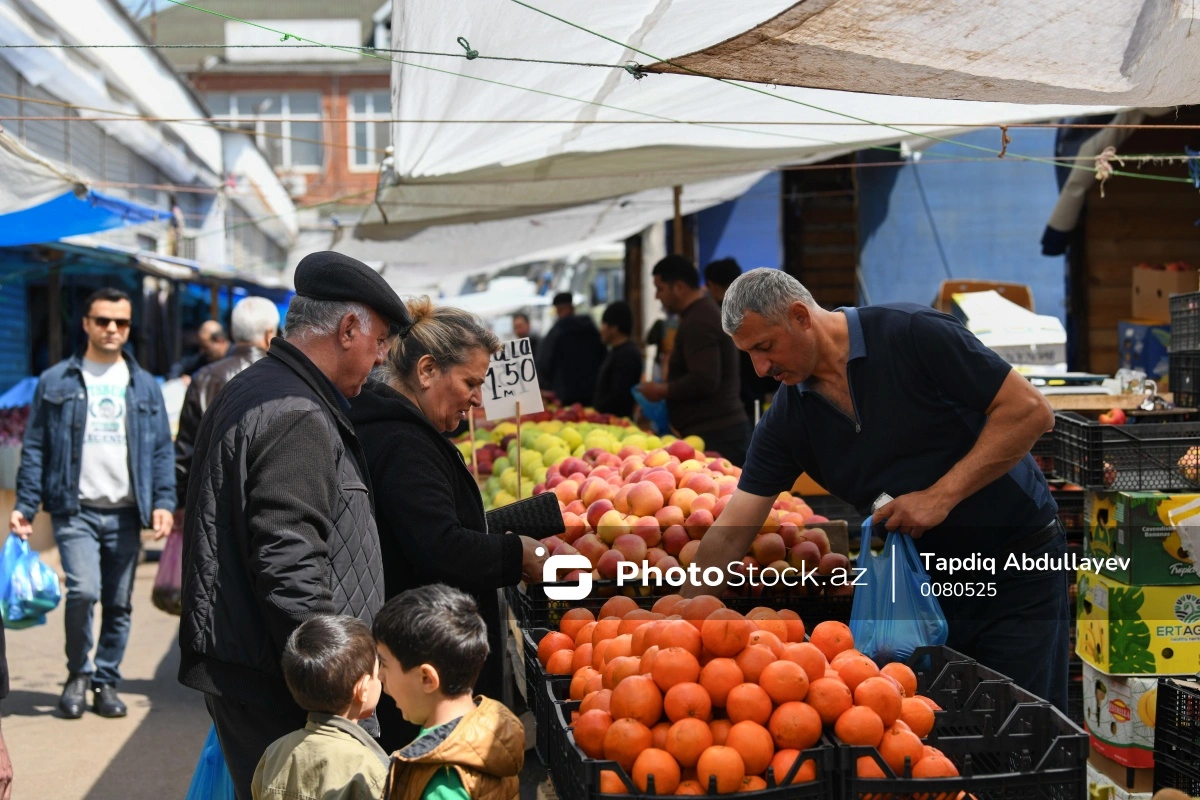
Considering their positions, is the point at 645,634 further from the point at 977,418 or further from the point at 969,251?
the point at 969,251

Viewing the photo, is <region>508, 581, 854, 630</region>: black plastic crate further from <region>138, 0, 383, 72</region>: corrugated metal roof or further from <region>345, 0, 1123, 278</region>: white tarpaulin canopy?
<region>138, 0, 383, 72</region>: corrugated metal roof

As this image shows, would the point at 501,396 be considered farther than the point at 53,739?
No

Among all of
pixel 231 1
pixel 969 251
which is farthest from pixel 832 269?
pixel 231 1

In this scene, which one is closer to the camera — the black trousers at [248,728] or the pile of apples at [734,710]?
the pile of apples at [734,710]

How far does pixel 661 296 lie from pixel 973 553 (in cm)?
476

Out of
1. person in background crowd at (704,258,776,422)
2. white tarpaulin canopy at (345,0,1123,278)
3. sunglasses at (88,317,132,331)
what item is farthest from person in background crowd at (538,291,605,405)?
sunglasses at (88,317,132,331)

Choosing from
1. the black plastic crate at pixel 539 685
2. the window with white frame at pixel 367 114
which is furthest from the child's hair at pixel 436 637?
the window with white frame at pixel 367 114

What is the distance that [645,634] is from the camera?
2.70 m

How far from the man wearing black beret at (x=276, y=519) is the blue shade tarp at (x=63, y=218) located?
4.28m

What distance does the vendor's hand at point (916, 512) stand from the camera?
3.16m

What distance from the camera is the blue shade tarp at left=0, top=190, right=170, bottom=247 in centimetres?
682

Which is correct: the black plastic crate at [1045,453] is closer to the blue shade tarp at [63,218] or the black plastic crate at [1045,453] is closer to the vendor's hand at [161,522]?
the vendor's hand at [161,522]

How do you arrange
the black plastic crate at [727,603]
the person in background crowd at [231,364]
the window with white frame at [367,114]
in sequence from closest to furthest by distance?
the black plastic crate at [727,603]
the person in background crowd at [231,364]
the window with white frame at [367,114]

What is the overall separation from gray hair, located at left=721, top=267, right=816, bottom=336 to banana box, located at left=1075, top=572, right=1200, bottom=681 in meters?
1.89
